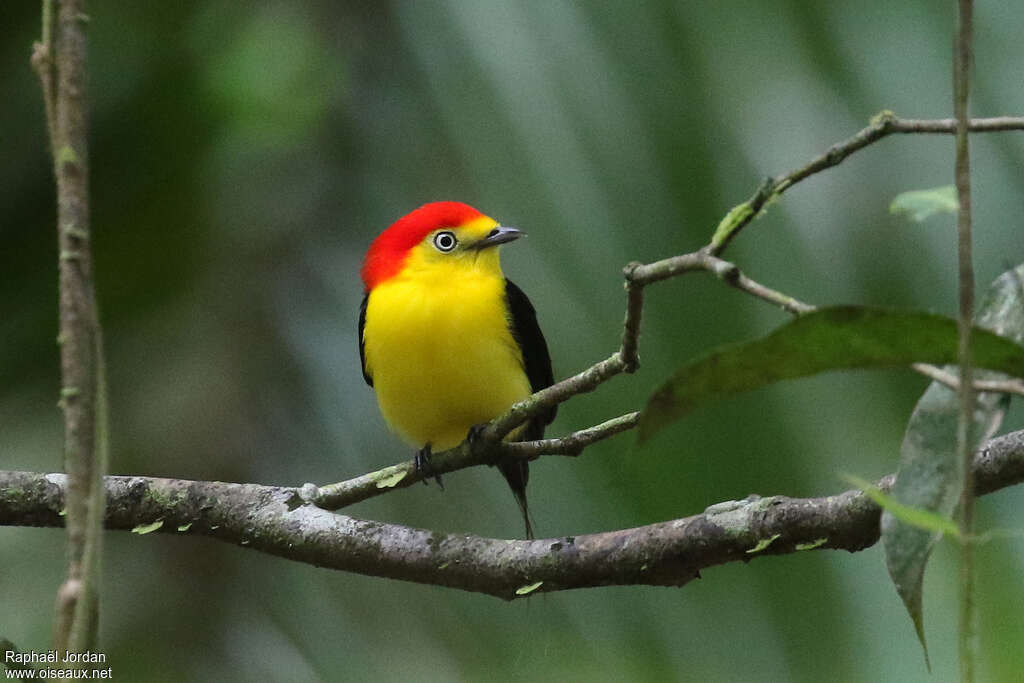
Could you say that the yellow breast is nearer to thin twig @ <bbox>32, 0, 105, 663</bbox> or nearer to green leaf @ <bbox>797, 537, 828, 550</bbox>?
green leaf @ <bbox>797, 537, 828, 550</bbox>

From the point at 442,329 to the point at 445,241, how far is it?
38cm

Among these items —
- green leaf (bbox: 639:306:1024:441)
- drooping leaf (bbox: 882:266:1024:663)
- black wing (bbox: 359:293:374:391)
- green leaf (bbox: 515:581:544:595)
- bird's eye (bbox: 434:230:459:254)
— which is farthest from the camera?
bird's eye (bbox: 434:230:459:254)

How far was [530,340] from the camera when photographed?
4359 millimetres

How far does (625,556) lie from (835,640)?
0.68 metres

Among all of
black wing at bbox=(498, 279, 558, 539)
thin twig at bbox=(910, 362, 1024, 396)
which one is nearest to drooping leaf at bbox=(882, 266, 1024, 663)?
thin twig at bbox=(910, 362, 1024, 396)

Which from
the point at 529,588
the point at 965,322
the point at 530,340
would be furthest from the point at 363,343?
the point at 965,322

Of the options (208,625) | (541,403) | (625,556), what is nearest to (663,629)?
(625,556)

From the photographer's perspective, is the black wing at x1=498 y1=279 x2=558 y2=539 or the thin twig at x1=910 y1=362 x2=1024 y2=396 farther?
the black wing at x1=498 y1=279 x2=558 y2=539

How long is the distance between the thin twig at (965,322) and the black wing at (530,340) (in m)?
3.14

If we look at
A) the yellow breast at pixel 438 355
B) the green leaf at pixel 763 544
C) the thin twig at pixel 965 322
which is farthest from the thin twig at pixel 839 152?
the yellow breast at pixel 438 355

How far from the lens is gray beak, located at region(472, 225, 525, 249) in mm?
3955

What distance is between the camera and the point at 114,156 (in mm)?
3799

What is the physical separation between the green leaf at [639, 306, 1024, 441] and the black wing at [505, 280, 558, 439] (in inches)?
112

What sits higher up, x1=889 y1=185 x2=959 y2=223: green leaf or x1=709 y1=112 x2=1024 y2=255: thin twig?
x1=709 y1=112 x2=1024 y2=255: thin twig
